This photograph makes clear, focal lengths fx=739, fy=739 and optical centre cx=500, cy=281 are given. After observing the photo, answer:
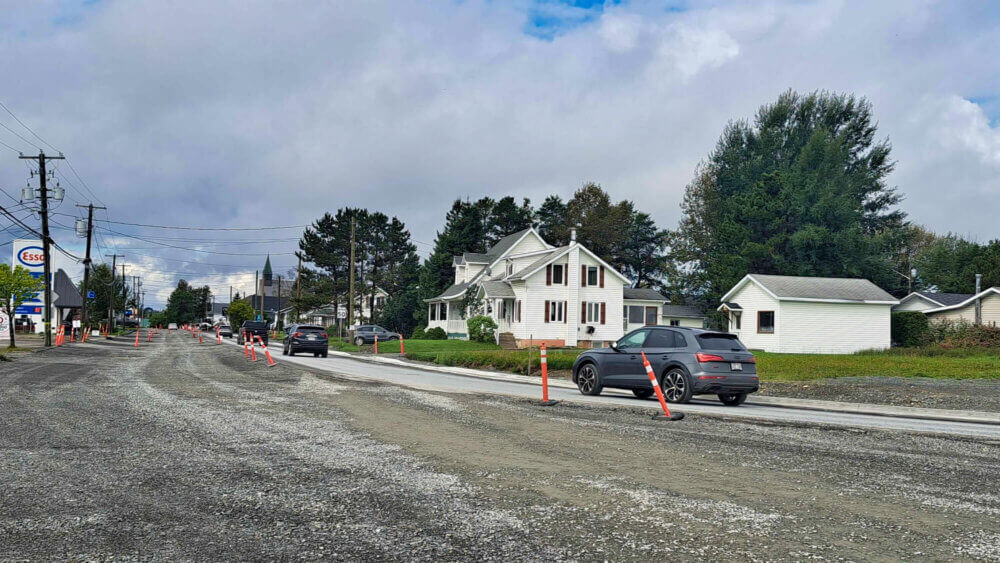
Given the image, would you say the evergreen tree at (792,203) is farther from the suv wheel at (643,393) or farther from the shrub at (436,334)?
the suv wheel at (643,393)

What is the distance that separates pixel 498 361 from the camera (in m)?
28.5

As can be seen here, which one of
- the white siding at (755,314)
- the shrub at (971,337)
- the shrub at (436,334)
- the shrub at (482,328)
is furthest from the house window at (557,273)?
the shrub at (971,337)

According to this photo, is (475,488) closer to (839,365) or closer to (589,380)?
(589,380)

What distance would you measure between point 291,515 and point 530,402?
30.4ft

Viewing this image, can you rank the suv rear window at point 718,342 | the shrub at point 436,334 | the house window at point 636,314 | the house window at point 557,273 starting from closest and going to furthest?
the suv rear window at point 718,342 → the house window at point 557,273 → the shrub at point 436,334 → the house window at point 636,314

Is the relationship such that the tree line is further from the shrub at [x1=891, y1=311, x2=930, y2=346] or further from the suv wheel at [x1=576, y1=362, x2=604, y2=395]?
the suv wheel at [x1=576, y1=362, x2=604, y2=395]

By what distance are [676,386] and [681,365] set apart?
1.56 feet

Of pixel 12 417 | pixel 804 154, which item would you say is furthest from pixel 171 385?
pixel 804 154

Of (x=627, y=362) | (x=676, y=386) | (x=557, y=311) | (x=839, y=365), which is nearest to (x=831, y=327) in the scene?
(x=557, y=311)

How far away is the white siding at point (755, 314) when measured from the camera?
142 feet

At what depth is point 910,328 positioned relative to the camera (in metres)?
44.0

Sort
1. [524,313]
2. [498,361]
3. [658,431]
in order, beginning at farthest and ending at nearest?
[524,313], [498,361], [658,431]

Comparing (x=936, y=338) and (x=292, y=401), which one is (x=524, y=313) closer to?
(x=936, y=338)

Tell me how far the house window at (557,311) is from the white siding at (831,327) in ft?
43.6
